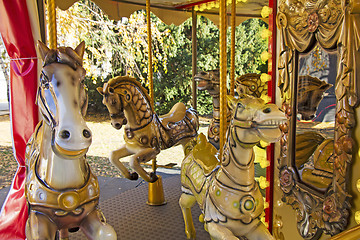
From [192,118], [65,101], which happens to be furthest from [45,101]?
[192,118]

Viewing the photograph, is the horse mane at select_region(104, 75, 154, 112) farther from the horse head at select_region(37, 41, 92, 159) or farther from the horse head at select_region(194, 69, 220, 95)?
the horse head at select_region(37, 41, 92, 159)

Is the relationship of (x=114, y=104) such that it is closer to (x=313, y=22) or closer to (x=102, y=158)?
(x=313, y=22)

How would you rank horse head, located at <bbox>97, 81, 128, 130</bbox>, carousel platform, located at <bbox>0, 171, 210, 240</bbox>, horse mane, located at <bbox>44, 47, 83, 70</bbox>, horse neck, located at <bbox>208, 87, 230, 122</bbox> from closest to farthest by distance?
horse mane, located at <bbox>44, 47, 83, 70</bbox>
carousel platform, located at <bbox>0, 171, 210, 240</bbox>
horse head, located at <bbox>97, 81, 128, 130</bbox>
horse neck, located at <bbox>208, 87, 230, 122</bbox>

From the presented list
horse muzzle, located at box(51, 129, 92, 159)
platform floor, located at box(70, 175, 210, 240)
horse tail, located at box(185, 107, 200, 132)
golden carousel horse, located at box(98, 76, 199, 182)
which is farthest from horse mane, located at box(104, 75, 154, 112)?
horse muzzle, located at box(51, 129, 92, 159)

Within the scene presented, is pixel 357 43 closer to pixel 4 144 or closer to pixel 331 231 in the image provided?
pixel 331 231

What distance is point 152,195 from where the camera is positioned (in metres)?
3.39

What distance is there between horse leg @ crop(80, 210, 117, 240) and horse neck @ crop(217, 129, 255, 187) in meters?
0.58

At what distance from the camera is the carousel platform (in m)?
2.72

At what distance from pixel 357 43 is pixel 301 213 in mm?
1037

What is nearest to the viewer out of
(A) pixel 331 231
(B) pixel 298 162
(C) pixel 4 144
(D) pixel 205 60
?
(A) pixel 331 231

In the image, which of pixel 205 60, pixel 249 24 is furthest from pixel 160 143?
pixel 249 24

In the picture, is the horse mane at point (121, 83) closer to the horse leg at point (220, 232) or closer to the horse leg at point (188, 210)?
the horse leg at point (188, 210)

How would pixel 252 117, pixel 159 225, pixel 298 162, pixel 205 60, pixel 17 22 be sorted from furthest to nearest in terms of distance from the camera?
pixel 205 60
pixel 159 225
pixel 17 22
pixel 298 162
pixel 252 117

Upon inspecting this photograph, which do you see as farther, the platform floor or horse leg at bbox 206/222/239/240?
the platform floor
